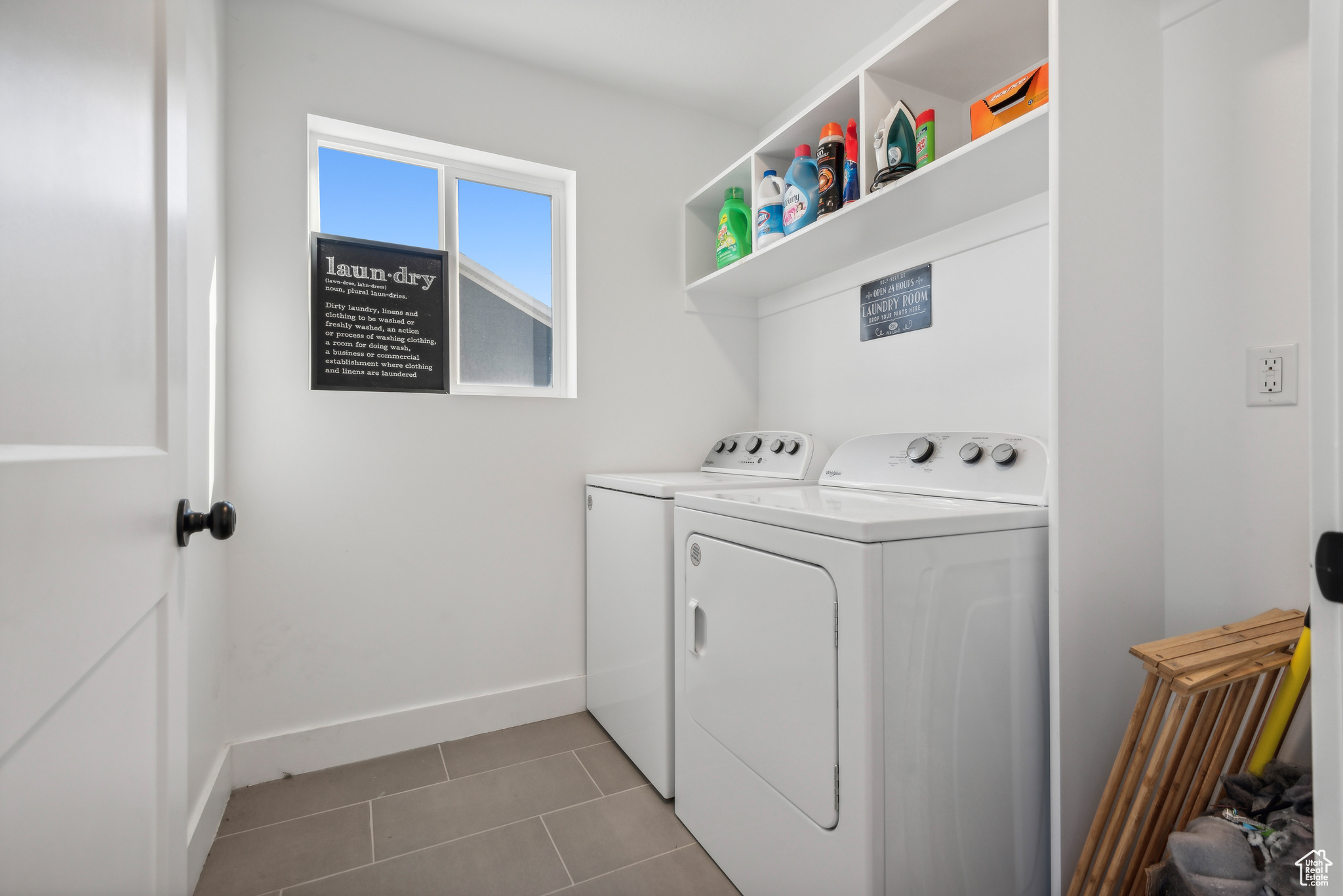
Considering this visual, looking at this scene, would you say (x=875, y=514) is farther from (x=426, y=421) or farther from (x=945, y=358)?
(x=426, y=421)

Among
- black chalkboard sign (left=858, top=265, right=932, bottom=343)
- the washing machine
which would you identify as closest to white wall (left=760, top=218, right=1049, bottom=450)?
black chalkboard sign (left=858, top=265, right=932, bottom=343)

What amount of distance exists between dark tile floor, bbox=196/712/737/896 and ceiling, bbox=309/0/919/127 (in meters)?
2.39

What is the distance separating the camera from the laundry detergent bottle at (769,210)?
195 centimetres

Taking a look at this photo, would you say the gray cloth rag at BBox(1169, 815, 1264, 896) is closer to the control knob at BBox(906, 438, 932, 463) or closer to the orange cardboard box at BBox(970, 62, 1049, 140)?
the control knob at BBox(906, 438, 932, 463)

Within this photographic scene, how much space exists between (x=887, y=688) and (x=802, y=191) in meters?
1.47

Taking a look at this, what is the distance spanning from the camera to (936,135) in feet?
5.37

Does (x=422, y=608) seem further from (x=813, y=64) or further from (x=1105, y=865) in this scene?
(x=813, y=64)

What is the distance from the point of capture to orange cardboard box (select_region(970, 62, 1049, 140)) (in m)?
1.23

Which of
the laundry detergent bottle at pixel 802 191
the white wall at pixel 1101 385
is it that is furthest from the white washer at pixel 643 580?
the white wall at pixel 1101 385

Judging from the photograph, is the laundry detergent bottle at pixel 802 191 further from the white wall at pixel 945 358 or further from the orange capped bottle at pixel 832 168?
the white wall at pixel 945 358

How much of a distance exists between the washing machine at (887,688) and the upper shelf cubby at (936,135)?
0.62 metres

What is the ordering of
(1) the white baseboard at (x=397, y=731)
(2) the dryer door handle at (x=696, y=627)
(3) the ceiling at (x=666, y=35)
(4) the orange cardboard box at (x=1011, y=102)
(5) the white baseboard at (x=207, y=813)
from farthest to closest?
1. (3) the ceiling at (x=666, y=35)
2. (1) the white baseboard at (x=397, y=731)
3. (2) the dryer door handle at (x=696, y=627)
4. (5) the white baseboard at (x=207, y=813)
5. (4) the orange cardboard box at (x=1011, y=102)

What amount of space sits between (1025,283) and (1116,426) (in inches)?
19.6

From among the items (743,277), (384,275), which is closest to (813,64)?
(743,277)
